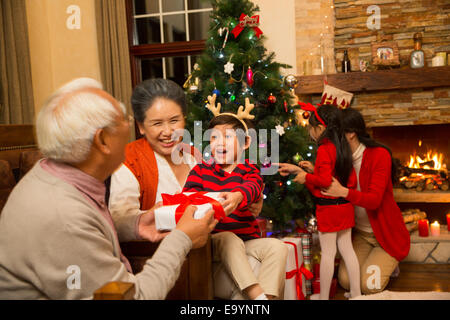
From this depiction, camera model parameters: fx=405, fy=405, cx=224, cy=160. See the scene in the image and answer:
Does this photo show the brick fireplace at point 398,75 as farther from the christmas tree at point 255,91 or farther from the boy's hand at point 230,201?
the boy's hand at point 230,201

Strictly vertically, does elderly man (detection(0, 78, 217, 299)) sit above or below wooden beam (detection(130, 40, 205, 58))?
below

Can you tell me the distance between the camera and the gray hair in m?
1.17

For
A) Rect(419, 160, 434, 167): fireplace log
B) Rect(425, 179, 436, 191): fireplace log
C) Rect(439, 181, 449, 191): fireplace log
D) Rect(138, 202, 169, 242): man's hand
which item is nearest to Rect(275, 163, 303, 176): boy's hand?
Rect(138, 202, 169, 242): man's hand

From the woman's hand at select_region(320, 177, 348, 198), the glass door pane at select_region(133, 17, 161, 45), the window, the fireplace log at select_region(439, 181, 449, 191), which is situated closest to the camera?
the woman's hand at select_region(320, 177, 348, 198)

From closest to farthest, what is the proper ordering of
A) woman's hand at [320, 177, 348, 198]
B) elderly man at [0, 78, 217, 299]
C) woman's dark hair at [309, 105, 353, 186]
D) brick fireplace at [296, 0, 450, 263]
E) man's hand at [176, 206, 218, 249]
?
1. elderly man at [0, 78, 217, 299]
2. man's hand at [176, 206, 218, 249]
3. woman's hand at [320, 177, 348, 198]
4. woman's dark hair at [309, 105, 353, 186]
5. brick fireplace at [296, 0, 450, 263]

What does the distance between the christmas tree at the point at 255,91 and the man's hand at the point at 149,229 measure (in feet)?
5.11

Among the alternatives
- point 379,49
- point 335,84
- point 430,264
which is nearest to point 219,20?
point 335,84

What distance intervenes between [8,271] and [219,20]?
2.63 metres

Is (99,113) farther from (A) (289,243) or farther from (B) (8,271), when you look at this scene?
(A) (289,243)

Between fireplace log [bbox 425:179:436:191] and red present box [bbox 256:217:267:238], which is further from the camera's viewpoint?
fireplace log [bbox 425:179:436:191]

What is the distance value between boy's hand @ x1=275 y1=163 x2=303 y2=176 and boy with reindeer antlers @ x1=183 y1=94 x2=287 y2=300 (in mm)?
753

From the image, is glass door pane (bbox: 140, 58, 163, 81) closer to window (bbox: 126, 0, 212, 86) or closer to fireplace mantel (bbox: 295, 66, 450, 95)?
window (bbox: 126, 0, 212, 86)

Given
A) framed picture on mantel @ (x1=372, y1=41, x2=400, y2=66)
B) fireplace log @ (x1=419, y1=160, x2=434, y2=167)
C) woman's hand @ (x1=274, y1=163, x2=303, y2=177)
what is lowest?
fireplace log @ (x1=419, y1=160, x2=434, y2=167)

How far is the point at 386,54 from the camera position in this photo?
12.8 ft
